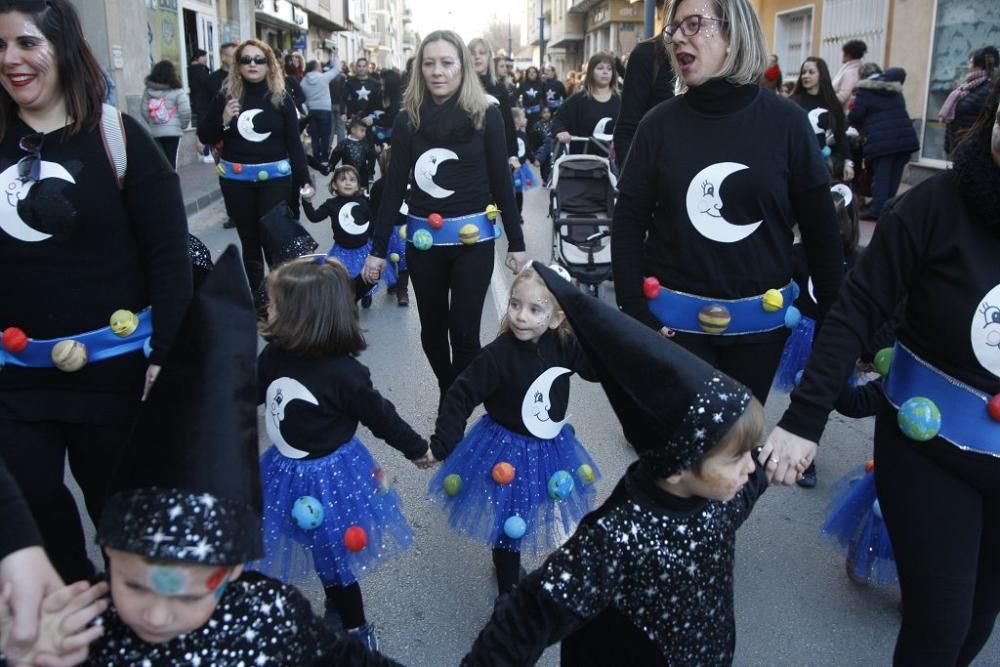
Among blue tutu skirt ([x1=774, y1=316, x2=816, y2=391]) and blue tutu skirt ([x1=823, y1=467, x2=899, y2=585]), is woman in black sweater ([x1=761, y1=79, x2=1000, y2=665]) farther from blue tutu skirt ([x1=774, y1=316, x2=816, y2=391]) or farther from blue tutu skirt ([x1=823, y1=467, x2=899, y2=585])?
blue tutu skirt ([x1=774, y1=316, x2=816, y2=391])

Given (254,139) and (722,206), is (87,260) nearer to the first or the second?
(722,206)

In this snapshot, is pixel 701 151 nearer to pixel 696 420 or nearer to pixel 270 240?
pixel 696 420

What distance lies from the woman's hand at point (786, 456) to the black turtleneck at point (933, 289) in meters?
0.03

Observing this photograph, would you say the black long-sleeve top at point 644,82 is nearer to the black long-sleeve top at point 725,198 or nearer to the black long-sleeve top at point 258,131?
the black long-sleeve top at point 725,198

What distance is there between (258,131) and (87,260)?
4204 mm

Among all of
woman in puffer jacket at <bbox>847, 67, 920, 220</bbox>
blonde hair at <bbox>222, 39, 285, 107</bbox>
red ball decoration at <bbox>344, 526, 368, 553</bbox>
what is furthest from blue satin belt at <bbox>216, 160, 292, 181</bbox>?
woman in puffer jacket at <bbox>847, 67, 920, 220</bbox>

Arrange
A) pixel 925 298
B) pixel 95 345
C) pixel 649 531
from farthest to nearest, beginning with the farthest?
pixel 95 345 → pixel 925 298 → pixel 649 531

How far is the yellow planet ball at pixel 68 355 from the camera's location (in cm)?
248

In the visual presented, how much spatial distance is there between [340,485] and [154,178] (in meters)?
1.17

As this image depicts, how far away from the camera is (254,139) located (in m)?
6.49

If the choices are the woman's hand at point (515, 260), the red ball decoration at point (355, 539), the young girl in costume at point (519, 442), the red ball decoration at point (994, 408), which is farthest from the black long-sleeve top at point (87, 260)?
the red ball decoration at point (994, 408)

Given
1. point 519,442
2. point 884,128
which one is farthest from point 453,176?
point 884,128

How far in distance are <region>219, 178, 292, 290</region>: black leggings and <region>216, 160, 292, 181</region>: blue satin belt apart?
0.03 m

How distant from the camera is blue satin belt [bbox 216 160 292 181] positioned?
6.47m
